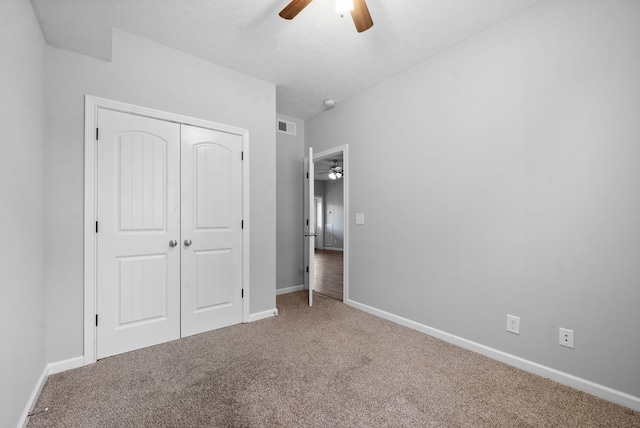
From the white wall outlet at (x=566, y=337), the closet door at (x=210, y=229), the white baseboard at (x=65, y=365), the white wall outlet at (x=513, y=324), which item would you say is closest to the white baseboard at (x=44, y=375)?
the white baseboard at (x=65, y=365)

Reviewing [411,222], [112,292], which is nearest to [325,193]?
[411,222]

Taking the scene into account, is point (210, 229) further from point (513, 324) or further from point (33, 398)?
point (513, 324)

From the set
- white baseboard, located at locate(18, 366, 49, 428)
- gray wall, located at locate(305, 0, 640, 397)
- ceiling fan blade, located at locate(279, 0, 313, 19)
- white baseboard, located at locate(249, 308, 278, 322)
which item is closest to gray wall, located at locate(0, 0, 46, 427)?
white baseboard, located at locate(18, 366, 49, 428)

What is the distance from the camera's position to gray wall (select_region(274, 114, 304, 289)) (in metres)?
4.21

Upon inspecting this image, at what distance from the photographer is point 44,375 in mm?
1958

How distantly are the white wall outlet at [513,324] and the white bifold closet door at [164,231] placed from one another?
2510 millimetres

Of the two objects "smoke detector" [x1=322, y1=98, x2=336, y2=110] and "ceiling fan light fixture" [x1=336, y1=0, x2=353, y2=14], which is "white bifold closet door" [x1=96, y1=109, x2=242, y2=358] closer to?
"smoke detector" [x1=322, y1=98, x2=336, y2=110]

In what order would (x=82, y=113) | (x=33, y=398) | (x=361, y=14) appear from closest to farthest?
(x=33, y=398) < (x=361, y=14) < (x=82, y=113)

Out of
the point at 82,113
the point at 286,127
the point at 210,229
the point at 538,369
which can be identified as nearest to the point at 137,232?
the point at 210,229

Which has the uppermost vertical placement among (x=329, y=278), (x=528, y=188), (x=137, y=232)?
(x=528, y=188)

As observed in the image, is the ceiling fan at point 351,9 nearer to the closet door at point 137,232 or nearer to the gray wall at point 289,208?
the closet door at point 137,232

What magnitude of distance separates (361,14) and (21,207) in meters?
2.34

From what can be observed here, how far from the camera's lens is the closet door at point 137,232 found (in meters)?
2.29

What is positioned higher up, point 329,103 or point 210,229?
point 329,103
